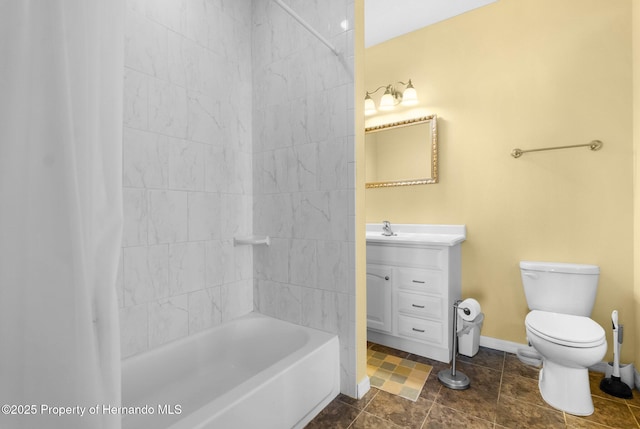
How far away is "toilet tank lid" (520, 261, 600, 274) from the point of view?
1.90m

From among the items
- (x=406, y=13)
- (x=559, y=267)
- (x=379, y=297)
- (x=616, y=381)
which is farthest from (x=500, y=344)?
(x=406, y=13)

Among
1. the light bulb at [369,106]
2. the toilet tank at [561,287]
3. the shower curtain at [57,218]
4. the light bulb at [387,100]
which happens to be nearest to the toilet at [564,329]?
the toilet tank at [561,287]

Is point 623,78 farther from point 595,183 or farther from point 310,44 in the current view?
point 310,44

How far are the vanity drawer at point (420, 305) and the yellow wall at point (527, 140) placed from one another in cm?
48

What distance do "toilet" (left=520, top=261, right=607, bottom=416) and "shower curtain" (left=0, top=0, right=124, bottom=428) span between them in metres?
1.97

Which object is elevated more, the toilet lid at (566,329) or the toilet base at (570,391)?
the toilet lid at (566,329)

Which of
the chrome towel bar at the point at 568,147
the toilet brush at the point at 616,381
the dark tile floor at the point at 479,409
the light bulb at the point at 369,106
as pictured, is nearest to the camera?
the dark tile floor at the point at 479,409

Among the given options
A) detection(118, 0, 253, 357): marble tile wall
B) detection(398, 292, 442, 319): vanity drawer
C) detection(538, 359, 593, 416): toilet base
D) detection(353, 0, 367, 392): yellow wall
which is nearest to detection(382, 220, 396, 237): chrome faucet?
detection(398, 292, 442, 319): vanity drawer

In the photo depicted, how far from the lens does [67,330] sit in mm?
538

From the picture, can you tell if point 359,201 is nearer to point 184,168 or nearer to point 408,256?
point 408,256

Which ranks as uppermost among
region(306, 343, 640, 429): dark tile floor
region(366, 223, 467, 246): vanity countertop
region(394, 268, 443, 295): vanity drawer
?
region(366, 223, 467, 246): vanity countertop

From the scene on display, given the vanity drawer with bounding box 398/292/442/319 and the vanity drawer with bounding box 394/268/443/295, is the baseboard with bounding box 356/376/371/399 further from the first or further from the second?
the vanity drawer with bounding box 394/268/443/295

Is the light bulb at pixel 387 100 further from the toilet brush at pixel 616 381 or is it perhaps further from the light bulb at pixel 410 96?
the toilet brush at pixel 616 381

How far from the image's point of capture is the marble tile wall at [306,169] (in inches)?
70.1
